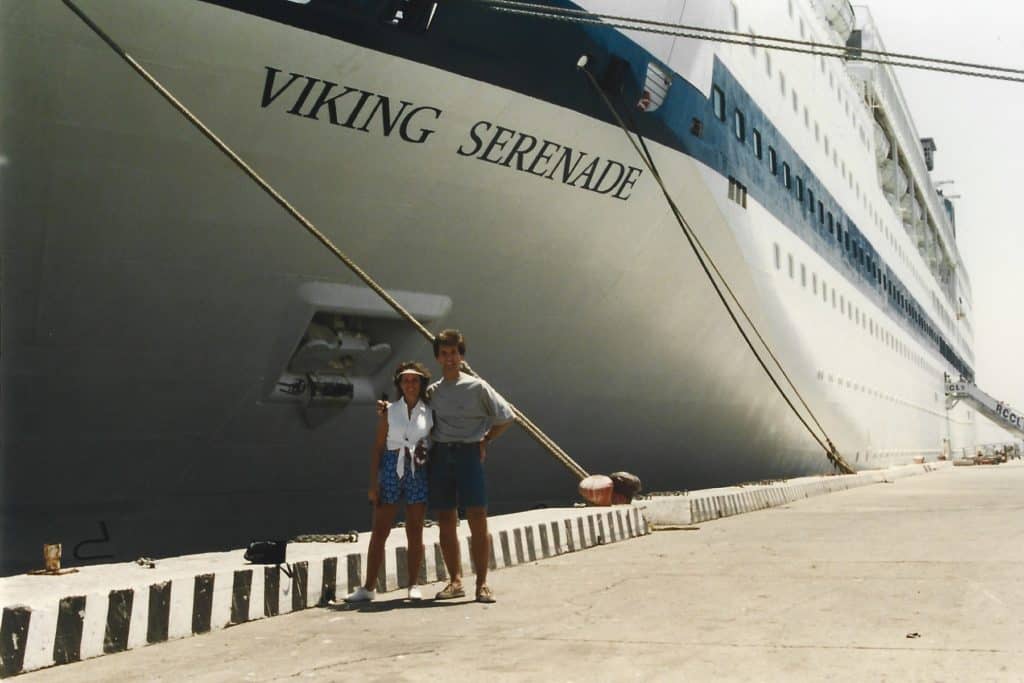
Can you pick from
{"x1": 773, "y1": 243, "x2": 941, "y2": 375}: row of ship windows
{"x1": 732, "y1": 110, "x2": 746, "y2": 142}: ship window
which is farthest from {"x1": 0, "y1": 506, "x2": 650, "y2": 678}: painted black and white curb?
{"x1": 773, "y1": 243, "x2": 941, "y2": 375}: row of ship windows

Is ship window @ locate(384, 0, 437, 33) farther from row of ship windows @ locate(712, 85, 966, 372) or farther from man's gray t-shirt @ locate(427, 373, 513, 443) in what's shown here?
row of ship windows @ locate(712, 85, 966, 372)

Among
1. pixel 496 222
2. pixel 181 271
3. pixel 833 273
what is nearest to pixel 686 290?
pixel 496 222

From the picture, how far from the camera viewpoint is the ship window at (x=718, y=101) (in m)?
12.7

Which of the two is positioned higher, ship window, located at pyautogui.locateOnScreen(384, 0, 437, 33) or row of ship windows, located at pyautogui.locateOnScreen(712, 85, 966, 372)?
row of ship windows, located at pyautogui.locateOnScreen(712, 85, 966, 372)

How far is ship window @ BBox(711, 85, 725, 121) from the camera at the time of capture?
499 inches

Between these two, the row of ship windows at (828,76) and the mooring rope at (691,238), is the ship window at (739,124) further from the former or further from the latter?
the mooring rope at (691,238)

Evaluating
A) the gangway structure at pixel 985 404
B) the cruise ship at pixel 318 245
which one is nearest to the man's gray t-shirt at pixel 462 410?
the cruise ship at pixel 318 245

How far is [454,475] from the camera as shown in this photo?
18.6ft

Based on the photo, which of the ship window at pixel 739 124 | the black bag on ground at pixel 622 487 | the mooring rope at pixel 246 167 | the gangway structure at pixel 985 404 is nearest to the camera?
the mooring rope at pixel 246 167

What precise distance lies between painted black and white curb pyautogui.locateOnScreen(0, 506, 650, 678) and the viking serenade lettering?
132 inches

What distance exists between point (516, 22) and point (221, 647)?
606cm

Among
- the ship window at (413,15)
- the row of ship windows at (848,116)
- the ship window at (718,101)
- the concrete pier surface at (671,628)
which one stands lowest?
the concrete pier surface at (671,628)

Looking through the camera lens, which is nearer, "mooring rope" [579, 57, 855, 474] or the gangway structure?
"mooring rope" [579, 57, 855, 474]

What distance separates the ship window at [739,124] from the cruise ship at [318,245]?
0.97 metres
